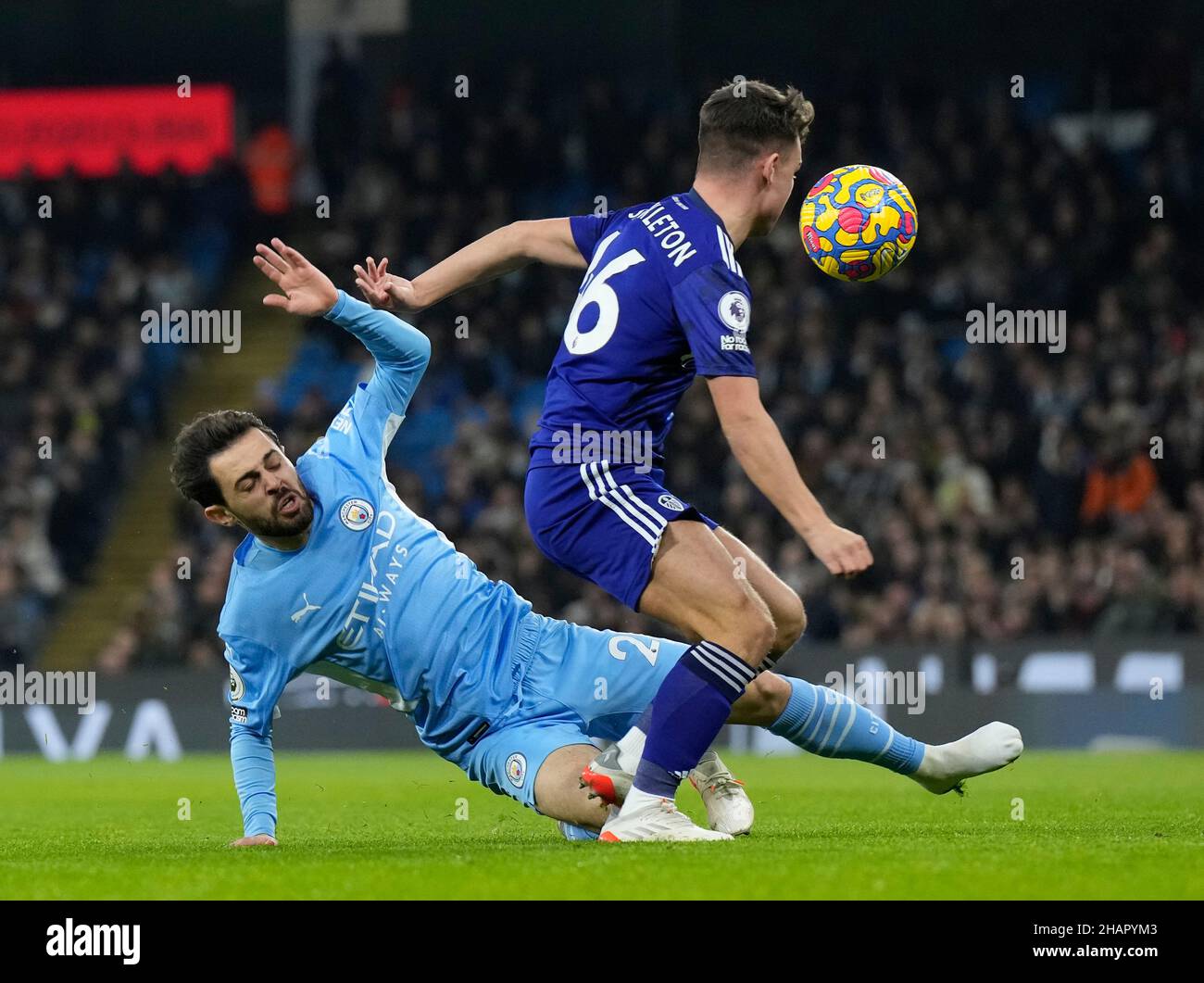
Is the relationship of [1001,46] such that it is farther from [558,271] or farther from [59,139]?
[59,139]

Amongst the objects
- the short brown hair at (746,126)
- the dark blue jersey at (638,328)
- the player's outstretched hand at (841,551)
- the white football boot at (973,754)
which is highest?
the short brown hair at (746,126)

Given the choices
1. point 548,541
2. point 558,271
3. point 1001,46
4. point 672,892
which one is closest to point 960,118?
point 1001,46

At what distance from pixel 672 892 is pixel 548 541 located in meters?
1.75

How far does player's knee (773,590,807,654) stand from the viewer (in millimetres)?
5922

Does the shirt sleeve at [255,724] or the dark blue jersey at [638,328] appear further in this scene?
the shirt sleeve at [255,724]

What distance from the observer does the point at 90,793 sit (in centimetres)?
1070

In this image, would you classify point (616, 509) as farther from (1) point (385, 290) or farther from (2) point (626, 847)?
(1) point (385, 290)

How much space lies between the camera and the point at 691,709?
18.2 feet

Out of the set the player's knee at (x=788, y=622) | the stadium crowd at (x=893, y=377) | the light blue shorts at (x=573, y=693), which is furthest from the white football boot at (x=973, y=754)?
the stadium crowd at (x=893, y=377)

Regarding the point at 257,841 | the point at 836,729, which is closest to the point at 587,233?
the point at 836,729

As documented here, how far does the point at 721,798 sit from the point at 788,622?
670mm

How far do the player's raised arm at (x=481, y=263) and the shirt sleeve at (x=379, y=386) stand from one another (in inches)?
3.4

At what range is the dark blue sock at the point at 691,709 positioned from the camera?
5.55 m

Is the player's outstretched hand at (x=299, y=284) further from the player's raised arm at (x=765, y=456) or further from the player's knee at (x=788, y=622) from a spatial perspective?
the player's knee at (x=788, y=622)
